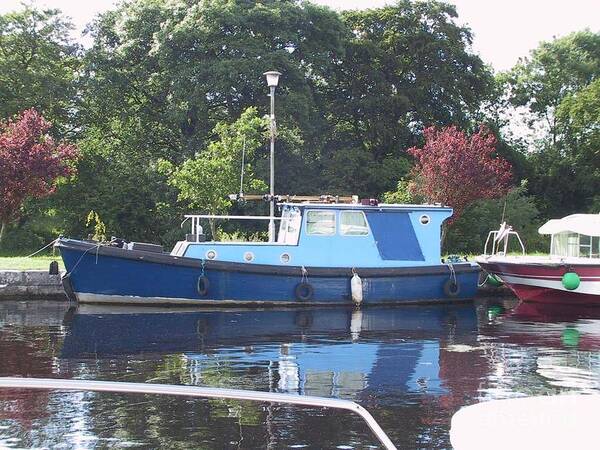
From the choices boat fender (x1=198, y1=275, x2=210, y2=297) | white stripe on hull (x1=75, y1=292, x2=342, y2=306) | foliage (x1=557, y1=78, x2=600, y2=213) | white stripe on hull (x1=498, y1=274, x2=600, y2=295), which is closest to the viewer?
white stripe on hull (x1=75, y1=292, x2=342, y2=306)

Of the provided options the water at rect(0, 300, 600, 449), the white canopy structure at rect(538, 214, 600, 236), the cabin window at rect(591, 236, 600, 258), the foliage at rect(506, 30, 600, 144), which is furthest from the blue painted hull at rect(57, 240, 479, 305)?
the foliage at rect(506, 30, 600, 144)

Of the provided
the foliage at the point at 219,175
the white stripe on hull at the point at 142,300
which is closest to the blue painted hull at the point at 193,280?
the white stripe on hull at the point at 142,300

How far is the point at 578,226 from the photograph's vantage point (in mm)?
21406

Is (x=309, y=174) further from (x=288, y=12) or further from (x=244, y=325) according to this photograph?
(x=244, y=325)

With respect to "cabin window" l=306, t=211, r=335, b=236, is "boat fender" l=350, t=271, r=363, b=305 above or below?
below

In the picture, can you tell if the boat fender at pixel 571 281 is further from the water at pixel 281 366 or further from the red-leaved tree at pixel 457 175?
the red-leaved tree at pixel 457 175

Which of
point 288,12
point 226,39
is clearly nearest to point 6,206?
point 226,39

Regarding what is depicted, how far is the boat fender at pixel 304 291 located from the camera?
1928 centimetres

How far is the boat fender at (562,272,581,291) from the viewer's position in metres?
20.1

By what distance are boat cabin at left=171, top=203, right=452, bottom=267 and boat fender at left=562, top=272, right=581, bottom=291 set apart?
291cm

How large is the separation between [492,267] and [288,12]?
15509mm

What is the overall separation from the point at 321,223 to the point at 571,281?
19.1ft

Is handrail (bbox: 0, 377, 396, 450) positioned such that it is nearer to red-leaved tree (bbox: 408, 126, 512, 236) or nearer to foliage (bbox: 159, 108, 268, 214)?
foliage (bbox: 159, 108, 268, 214)

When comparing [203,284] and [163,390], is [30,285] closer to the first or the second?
[203,284]
